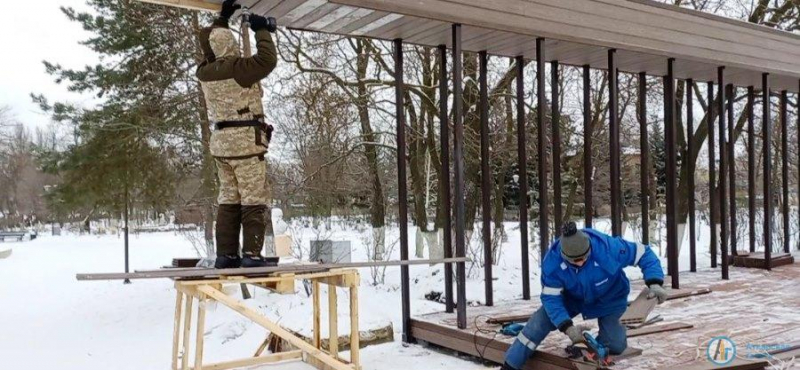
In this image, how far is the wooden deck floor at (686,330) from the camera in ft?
12.7

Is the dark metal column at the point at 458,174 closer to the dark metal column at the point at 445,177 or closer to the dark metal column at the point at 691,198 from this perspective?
the dark metal column at the point at 445,177

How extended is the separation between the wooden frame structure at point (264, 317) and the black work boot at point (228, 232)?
19cm

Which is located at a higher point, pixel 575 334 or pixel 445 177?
pixel 445 177

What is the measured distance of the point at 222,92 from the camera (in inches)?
153

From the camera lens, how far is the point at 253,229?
3867 mm

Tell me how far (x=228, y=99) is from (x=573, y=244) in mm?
2344

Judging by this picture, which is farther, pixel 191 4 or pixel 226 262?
pixel 191 4

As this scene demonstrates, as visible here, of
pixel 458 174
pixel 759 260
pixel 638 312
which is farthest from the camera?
pixel 759 260

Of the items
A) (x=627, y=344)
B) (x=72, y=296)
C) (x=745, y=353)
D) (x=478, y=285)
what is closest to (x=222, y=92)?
(x=627, y=344)

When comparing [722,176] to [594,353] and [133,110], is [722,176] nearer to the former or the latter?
[594,353]

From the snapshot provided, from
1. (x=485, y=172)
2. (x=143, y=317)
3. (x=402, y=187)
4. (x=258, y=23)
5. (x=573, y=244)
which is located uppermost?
(x=258, y=23)

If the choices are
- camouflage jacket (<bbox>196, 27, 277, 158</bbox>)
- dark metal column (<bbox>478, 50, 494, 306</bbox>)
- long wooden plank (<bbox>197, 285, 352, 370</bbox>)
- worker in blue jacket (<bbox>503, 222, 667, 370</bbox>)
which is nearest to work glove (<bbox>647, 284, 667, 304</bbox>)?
worker in blue jacket (<bbox>503, 222, 667, 370</bbox>)

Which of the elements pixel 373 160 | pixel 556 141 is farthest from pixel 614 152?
pixel 373 160

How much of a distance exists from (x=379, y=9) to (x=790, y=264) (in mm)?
7062
